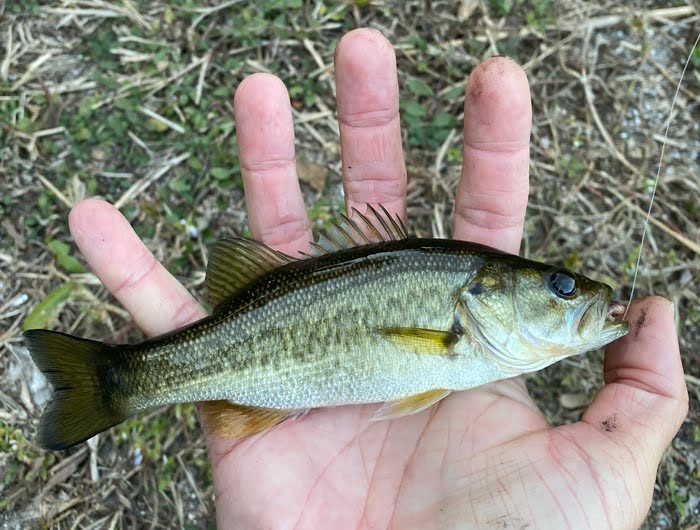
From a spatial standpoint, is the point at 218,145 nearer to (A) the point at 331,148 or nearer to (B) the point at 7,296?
(A) the point at 331,148

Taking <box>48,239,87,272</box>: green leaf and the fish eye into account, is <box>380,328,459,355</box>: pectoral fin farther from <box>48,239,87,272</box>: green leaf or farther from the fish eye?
<box>48,239,87,272</box>: green leaf

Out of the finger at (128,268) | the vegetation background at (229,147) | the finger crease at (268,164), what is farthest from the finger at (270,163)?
the vegetation background at (229,147)

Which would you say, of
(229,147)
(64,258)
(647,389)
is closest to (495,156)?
(647,389)

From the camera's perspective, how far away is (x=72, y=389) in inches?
125

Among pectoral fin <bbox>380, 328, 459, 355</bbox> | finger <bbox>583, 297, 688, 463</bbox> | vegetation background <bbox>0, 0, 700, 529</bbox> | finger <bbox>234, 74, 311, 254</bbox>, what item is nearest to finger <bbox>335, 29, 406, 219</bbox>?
finger <bbox>234, 74, 311, 254</bbox>

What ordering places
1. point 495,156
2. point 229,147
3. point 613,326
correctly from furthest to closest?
point 229,147 → point 495,156 → point 613,326

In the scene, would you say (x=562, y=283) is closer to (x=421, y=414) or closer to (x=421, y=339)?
(x=421, y=339)

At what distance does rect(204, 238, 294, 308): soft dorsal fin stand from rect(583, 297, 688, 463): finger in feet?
6.13

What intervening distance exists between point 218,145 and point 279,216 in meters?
1.56

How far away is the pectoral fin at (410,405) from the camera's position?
314cm

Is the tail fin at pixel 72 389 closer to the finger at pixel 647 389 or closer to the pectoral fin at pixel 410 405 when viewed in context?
the pectoral fin at pixel 410 405

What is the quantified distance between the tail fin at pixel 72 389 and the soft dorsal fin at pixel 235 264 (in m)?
0.69

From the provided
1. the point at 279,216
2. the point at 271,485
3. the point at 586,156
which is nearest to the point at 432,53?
the point at 586,156

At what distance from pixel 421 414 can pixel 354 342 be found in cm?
61
